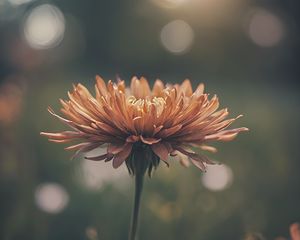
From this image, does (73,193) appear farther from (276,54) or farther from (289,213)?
(276,54)

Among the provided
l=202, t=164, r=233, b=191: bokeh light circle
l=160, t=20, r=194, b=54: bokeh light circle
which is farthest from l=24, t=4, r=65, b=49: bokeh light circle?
l=202, t=164, r=233, b=191: bokeh light circle

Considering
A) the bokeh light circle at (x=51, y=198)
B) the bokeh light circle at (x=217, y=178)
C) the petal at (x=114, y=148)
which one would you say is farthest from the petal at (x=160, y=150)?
the bokeh light circle at (x=217, y=178)

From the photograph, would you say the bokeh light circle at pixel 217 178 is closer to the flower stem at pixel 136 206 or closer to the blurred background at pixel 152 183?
the blurred background at pixel 152 183

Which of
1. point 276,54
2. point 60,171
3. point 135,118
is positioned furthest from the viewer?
point 276,54

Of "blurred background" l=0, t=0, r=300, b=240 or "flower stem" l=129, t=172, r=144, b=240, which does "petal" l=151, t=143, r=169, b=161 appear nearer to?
"flower stem" l=129, t=172, r=144, b=240

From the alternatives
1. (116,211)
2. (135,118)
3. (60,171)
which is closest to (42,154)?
(60,171)

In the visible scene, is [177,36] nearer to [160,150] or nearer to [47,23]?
[47,23]

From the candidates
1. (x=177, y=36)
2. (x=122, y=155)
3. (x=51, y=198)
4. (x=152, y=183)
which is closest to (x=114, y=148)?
(x=122, y=155)
